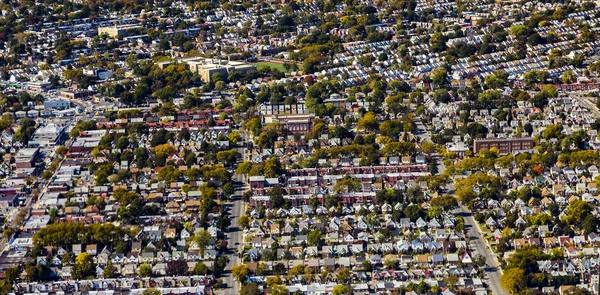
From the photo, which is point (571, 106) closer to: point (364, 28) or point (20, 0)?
point (364, 28)

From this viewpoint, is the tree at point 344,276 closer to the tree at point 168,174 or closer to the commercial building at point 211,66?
the tree at point 168,174

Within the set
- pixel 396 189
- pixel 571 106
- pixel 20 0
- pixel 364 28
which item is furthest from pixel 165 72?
pixel 20 0

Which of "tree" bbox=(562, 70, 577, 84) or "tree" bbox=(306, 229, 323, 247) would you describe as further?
"tree" bbox=(562, 70, 577, 84)

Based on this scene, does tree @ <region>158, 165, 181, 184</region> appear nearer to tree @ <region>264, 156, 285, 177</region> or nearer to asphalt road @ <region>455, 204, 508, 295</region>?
tree @ <region>264, 156, 285, 177</region>

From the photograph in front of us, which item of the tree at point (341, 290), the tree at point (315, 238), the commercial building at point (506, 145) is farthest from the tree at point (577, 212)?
the commercial building at point (506, 145)

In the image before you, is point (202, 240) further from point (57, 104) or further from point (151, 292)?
point (57, 104)

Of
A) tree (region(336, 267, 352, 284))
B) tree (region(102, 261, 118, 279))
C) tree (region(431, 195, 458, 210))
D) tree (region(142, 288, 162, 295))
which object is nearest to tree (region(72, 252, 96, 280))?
tree (region(102, 261, 118, 279))

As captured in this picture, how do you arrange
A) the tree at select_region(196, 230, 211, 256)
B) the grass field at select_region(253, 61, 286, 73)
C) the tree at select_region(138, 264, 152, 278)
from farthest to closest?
the grass field at select_region(253, 61, 286, 73)
the tree at select_region(196, 230, 211, 256)
the tree at select_region(138, 264, 152, 278)

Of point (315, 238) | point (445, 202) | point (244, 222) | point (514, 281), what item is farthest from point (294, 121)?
point (514, 281)
